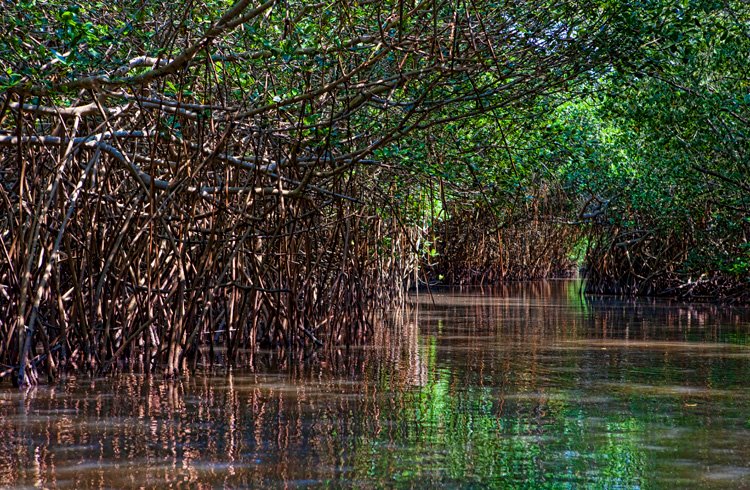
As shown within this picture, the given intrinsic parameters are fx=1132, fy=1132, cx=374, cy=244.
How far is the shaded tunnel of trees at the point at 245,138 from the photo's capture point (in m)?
7.06

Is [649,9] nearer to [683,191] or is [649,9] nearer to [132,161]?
[132,161]

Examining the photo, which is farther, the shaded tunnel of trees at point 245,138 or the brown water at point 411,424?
the shaded tunnel of trees at point 245,138

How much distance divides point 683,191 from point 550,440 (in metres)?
12.8

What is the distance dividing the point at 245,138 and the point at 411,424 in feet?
11.3

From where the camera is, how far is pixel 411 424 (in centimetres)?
588

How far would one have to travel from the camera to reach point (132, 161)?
7684 mm

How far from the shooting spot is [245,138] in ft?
28.2

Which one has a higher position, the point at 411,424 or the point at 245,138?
the point at 245,138

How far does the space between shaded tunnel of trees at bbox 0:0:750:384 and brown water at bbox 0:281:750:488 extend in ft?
2.08

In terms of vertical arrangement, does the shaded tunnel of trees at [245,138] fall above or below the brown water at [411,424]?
above

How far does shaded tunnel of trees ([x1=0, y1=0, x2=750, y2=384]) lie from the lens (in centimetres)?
706

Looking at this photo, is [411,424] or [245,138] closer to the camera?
[411,424]

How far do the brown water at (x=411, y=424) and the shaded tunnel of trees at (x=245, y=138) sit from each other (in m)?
0.63

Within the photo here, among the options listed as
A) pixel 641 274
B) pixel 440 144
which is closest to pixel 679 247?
pixel 641 274
